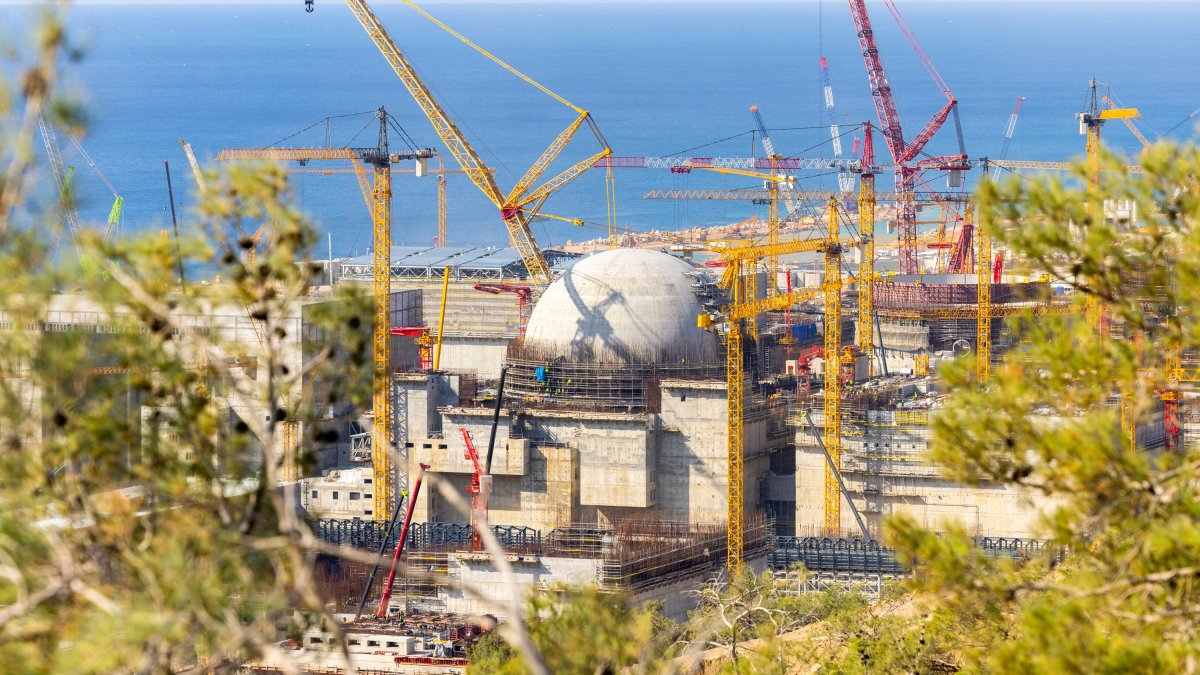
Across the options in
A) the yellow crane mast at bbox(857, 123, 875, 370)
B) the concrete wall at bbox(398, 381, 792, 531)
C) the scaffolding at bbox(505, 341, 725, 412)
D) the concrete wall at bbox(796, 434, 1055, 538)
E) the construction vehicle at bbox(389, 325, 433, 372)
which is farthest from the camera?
the yellow crane mast at bbox(857, 123, 875, 370)

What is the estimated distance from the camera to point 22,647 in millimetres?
16844

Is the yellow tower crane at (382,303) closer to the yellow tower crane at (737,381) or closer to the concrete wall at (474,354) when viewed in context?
the concrete wall at (474,354)

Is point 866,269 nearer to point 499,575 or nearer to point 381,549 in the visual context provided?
point 381,549

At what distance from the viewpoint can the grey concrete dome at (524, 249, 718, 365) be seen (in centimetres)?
6738

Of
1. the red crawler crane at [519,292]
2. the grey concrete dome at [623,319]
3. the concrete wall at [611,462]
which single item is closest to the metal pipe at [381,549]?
the concrete wall at [611,462]

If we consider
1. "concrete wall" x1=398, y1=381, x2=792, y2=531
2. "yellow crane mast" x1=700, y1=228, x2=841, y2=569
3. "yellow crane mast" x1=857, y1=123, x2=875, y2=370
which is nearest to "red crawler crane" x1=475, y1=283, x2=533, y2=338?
"yellow crane mast" x1=857, y1=123, x2=875, y2=370

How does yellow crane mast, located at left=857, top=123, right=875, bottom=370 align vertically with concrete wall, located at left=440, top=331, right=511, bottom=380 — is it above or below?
above

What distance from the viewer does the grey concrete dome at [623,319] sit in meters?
67.4

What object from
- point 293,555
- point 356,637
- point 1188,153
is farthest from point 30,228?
point 356,637

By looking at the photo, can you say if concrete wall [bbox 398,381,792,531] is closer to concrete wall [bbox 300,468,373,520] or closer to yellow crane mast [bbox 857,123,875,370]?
concrete wall [bbox 300,468,373,520]

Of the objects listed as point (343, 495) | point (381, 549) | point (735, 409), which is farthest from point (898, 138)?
point (381, 549)

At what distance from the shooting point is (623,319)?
221 ft

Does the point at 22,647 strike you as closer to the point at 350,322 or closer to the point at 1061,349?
the point at 350,322

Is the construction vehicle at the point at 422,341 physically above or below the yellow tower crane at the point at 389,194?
below
